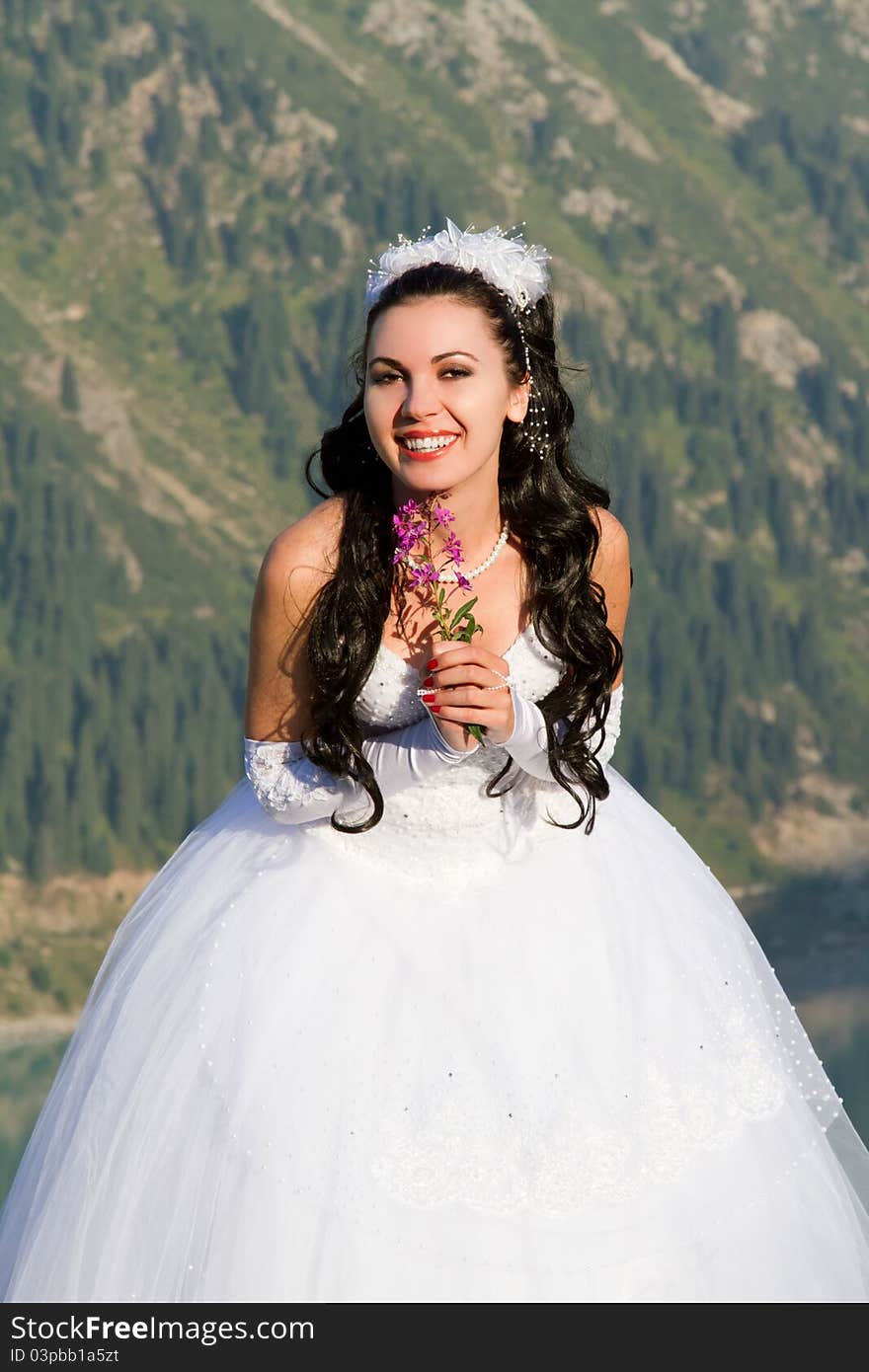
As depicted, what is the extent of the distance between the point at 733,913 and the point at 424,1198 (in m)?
1.54

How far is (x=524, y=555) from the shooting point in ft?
18.3

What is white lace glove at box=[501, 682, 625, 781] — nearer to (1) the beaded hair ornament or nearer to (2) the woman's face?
(2) the woman's face

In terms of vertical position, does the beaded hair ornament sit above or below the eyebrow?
above

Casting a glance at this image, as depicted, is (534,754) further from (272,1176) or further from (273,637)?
(272,1176)

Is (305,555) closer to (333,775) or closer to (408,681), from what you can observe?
(408,681)

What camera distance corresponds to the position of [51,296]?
111562 millimetres

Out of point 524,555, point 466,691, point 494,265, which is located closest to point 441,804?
point 466,691

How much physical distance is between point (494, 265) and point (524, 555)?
2.75ft

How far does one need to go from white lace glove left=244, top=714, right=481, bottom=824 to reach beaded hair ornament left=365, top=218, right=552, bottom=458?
0.98m

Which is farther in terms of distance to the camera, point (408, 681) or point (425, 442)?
point (408, 681)

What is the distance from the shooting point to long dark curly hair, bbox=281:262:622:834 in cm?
524

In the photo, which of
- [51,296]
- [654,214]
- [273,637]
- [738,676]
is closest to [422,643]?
[273,637]

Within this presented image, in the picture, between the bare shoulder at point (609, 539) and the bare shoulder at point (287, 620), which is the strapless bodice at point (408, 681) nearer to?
the bare shoulder at point (287, 620)

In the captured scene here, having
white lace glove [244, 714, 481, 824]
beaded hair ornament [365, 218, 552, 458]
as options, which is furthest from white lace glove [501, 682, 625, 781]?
beaded hair ornament [365, 218, 552, 458]
